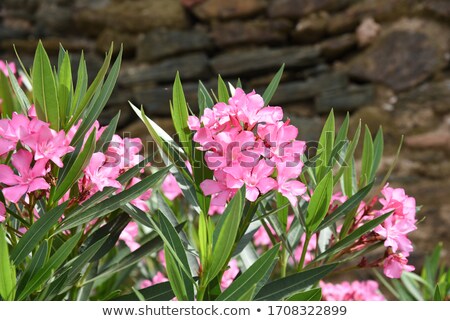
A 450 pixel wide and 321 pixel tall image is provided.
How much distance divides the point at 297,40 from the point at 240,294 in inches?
83.3

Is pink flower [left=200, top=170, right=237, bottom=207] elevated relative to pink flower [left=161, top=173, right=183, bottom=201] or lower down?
elevated

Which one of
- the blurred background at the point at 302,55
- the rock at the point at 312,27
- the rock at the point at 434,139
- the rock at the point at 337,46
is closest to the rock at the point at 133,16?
the blurred background at the point at 302,55

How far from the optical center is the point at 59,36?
2988 millimetres

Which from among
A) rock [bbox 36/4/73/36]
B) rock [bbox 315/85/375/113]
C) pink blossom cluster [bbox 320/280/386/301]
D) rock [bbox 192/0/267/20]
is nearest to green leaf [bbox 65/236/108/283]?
pink blossom cluster [bbox 320/280/386/301]

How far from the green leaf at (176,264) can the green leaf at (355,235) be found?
0.24 meters

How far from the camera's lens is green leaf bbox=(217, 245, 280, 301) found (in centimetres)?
74

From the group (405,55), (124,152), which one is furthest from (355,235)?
(405,55)

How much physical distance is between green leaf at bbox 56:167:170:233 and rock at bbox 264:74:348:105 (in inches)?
73.3

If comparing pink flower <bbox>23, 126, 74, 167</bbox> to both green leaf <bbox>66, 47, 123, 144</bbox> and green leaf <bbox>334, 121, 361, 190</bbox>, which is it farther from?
green leaf <bbox>334, 121, 361, 190</bbox>

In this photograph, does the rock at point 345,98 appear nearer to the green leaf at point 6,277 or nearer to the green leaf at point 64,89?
the green leaf at point 64,89

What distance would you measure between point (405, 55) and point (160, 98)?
110 cm

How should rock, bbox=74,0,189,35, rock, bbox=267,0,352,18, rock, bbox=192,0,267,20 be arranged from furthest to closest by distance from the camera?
1. rock, bbox=74,0,189,35
2. rock, bbox=192,0,267,20
3. rock, bbox=267,0,352,18
